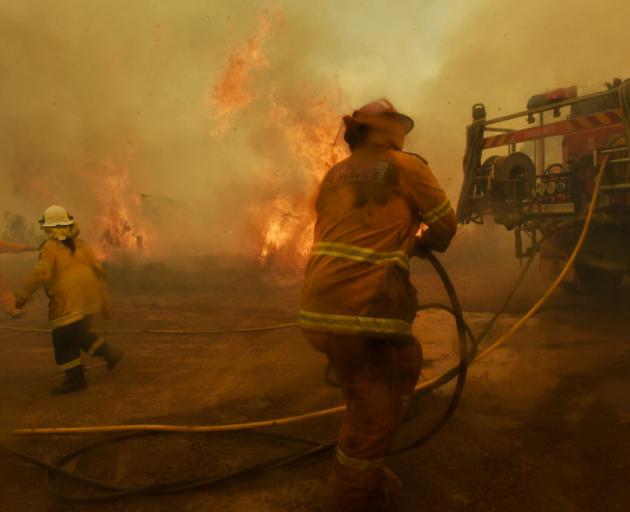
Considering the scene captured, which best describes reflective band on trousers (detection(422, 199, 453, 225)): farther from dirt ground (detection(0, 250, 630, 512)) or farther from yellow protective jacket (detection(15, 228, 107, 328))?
yellow protective jacket (detection(15, 228, 107, 328))

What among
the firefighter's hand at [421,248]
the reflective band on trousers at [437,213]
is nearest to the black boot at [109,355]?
the firefighter's hand at [421,248]

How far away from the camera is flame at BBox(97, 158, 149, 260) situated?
16625 millimetres

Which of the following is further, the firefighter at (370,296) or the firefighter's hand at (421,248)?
the firefighter's hand at (421,248)

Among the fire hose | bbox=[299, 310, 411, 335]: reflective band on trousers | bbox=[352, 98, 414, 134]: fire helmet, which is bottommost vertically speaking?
the fire hose

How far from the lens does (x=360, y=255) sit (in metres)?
2.24

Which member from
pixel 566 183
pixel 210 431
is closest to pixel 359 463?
pixel 210 431

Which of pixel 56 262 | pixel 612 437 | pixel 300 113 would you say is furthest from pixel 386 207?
pixel 300 113

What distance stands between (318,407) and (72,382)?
7.65ft

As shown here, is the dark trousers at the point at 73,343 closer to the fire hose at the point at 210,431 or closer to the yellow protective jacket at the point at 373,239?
the fire hose at the point at 210,431

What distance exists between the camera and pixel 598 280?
671 centimetres

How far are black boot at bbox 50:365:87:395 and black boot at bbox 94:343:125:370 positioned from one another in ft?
0.98

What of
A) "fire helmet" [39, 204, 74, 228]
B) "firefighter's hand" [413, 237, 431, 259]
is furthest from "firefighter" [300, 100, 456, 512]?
"fire helmet" [39, 204, 74, 228]

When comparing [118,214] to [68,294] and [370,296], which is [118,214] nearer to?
[68,294]

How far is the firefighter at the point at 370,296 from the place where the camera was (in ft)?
7.15
